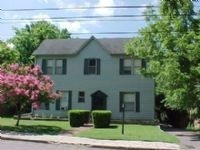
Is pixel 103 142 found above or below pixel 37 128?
below

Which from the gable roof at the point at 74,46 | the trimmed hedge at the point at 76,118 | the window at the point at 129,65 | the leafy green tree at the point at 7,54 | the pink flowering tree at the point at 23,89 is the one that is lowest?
the trimmed hedge at the point at 76,118

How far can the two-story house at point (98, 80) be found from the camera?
40.6 m

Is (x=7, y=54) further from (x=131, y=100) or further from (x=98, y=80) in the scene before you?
(x=131, y=100)

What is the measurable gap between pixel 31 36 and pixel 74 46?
2583 cm

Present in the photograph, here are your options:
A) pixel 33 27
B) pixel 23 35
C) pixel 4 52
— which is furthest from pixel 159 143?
pixel 33 27

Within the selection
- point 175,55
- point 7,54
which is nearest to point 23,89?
point 175,55

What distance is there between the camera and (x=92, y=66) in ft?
136

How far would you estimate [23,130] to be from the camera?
28.2 metres

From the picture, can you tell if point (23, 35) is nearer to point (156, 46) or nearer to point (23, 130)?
point (156, 46)

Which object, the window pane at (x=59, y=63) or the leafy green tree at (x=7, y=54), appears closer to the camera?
the window pane at (x=59, y=63)

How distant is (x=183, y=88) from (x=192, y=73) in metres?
1.12

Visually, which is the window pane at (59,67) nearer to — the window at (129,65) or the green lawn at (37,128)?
the window at (129,65)

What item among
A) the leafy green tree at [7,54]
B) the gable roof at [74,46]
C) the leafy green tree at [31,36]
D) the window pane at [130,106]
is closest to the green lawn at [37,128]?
the window pane at [130,106]

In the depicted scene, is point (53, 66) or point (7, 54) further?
point (7, 54)
